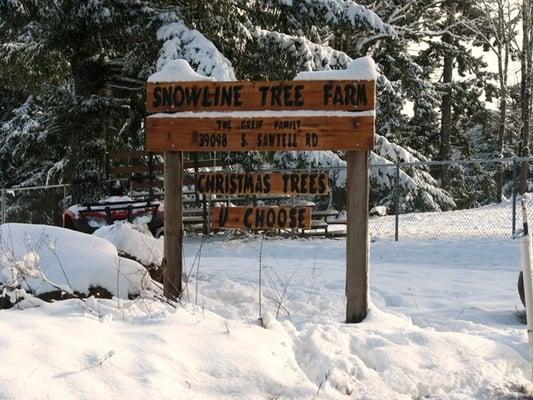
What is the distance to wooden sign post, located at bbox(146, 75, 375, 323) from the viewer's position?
5.45 metres

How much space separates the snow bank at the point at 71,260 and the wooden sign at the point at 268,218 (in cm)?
103

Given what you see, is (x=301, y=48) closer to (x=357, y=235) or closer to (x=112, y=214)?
(x=112, y=214)

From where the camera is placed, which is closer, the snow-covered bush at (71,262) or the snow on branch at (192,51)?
the snow-covered bush at (71,262)

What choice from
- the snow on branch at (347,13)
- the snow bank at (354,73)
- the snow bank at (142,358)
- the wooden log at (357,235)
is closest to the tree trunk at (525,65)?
the snow on branch at (347,13)

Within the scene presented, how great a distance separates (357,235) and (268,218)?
2.80 feet

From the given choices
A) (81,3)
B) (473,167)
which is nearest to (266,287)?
(81,3)

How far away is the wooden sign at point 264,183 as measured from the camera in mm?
5629

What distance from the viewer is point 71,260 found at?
569 centimetres

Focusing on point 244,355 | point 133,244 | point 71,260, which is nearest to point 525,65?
point 133,244

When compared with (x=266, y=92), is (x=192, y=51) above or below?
above

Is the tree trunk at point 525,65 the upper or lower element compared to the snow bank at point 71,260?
upper

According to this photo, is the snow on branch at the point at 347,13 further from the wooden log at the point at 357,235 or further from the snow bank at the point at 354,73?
the wooden log at the point at 357,235

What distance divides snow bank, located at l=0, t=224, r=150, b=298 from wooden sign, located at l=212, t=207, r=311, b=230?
3.38 ft

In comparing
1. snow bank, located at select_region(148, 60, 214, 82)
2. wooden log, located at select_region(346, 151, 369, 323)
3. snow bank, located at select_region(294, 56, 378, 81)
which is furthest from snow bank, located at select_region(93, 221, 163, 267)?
snow bank, located at select_region(294, 56, 378, 81)
